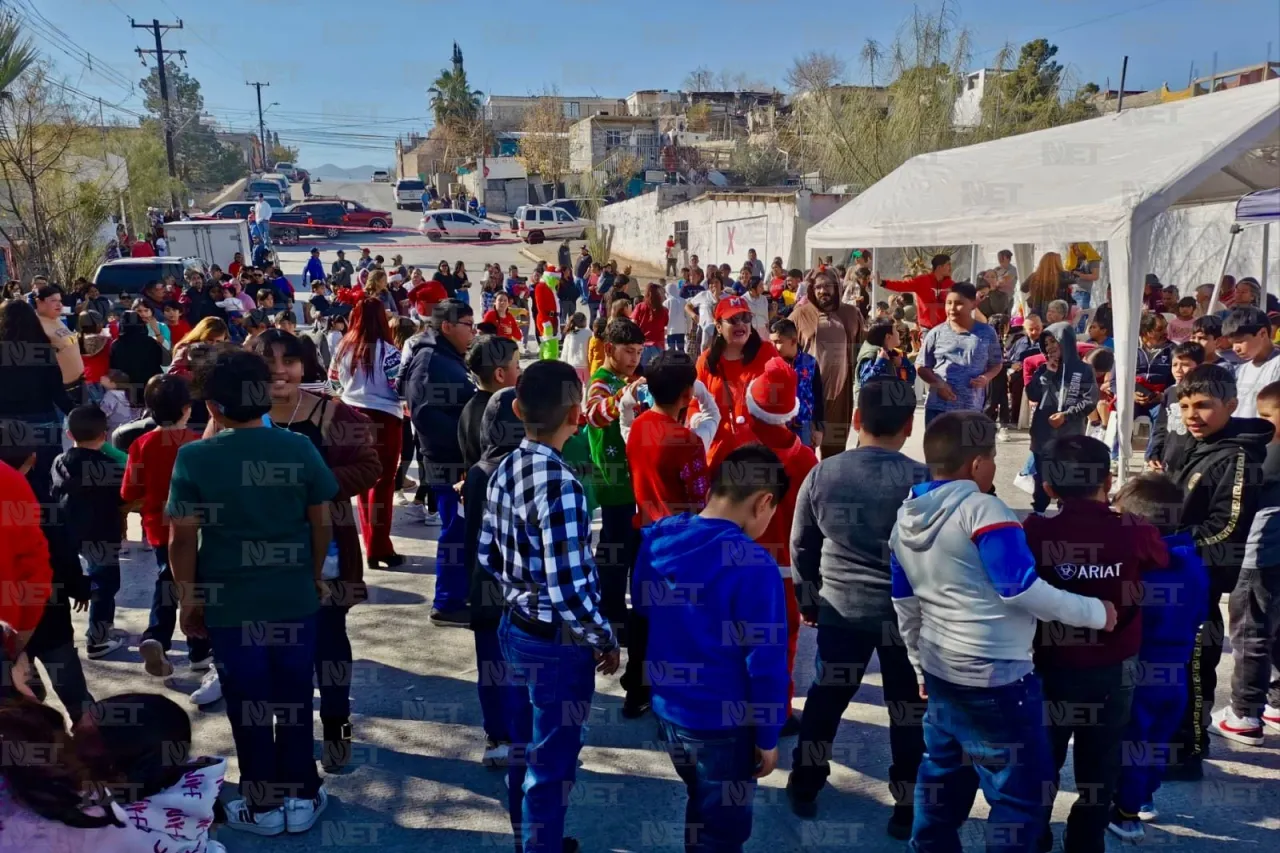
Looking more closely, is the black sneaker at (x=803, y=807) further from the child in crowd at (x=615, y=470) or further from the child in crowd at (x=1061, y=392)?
the child in crowd at (x=1061, y=392)

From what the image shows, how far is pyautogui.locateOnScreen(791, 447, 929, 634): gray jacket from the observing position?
324cm

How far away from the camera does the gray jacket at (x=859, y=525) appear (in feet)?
10.6

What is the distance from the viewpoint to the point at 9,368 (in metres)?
5.66

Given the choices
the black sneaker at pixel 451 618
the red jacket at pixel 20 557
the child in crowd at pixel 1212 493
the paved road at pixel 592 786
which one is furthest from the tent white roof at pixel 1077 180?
the red jacket at pixel 20 557

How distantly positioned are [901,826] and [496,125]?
75.1 metres

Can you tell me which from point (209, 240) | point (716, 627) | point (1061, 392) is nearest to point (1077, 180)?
point (1061, 392)

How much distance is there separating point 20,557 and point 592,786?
235 centimetres

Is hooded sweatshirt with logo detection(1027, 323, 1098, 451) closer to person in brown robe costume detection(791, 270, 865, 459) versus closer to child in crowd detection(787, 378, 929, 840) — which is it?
person in brown robe costume detection(791, 270, 865, 459)

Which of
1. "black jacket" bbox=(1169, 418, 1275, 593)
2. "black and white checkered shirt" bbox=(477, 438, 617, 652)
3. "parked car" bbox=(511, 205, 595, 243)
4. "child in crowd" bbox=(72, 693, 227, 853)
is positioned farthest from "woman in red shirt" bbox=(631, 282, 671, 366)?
"parked car" bbox=(511, 205, 595, 243)

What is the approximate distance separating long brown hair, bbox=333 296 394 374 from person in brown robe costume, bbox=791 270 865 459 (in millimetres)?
3080

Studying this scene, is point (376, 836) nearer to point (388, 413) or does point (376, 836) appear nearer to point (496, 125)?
point (388, 413)

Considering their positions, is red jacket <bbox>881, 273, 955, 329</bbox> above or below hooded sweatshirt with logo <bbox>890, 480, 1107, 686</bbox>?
above

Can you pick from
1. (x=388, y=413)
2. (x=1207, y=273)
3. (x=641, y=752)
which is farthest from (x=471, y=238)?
(x=641, y=752)

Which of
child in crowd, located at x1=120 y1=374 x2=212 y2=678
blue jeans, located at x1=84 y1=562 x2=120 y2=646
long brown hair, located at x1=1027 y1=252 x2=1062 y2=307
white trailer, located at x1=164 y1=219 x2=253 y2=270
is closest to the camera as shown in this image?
child in crowd, located at x1=120 y1=374 x2=212 y2=678
